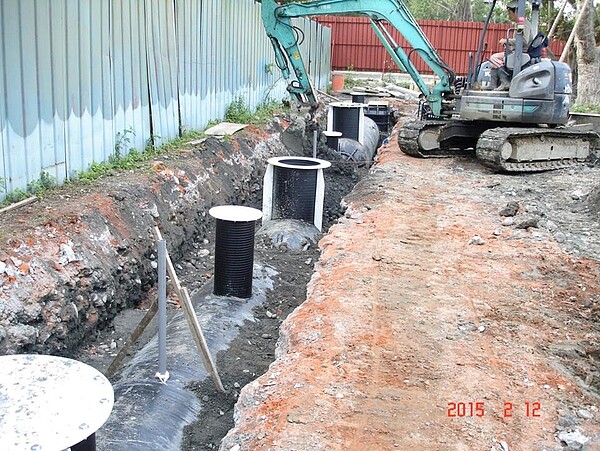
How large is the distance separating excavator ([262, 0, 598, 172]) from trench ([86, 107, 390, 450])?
524 centimetres

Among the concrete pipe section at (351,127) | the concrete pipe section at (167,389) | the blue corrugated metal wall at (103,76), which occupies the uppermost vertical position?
the blue corrugated metal wall at (103,76)

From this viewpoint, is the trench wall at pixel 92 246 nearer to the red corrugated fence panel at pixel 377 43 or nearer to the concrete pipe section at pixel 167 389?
the concrete pipe section at pixel 167 389

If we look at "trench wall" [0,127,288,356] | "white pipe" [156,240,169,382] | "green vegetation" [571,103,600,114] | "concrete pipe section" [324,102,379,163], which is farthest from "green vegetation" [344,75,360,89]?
"white pipe" [156,240,169,382]

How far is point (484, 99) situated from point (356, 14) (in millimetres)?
2780

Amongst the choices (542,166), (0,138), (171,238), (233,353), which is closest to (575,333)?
(233,353)

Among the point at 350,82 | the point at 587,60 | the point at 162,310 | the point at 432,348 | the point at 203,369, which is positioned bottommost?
the point at 203,369

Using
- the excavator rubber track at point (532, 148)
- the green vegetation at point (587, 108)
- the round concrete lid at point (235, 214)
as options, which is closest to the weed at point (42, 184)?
the round concrete lid at point (235, 214)

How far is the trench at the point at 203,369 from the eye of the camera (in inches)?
163

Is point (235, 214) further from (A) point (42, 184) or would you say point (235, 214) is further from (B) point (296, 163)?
(B) point (296, 163)

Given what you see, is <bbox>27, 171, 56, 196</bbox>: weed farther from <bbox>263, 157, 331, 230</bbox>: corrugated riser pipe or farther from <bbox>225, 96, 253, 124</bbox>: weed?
<bbox>225, 96, 253, 124</bbox>: weed

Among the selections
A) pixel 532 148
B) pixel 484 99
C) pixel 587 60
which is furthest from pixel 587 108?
pixel 484 99

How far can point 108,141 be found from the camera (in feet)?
27.8

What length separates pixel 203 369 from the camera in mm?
4844

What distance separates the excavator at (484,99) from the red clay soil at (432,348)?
3883mm
